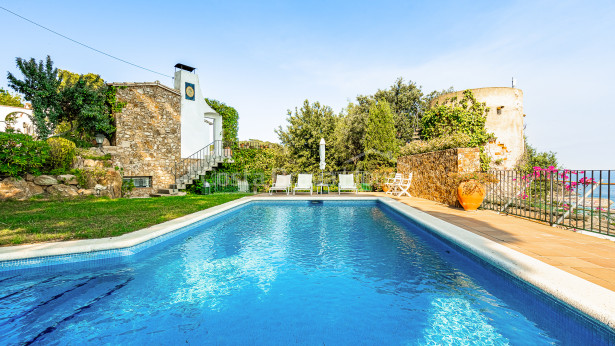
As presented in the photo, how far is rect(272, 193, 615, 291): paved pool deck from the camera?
268 centimetres

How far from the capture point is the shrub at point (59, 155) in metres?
9.14

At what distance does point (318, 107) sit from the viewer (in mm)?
20281

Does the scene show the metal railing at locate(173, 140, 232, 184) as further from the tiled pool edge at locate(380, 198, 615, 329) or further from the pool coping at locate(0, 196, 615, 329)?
the tiled pool edge at locate(380, 198, 615, 329)

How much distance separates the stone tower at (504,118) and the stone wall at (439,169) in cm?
651

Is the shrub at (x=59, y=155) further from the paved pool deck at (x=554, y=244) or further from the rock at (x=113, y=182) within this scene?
the paved pool deck at (x=554, y=244)

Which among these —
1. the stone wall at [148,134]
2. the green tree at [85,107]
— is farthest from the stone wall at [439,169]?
the green tree at [85,107]

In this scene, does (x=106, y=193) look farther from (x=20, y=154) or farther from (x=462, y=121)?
(x=462, y=121)

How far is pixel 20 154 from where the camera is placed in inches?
328

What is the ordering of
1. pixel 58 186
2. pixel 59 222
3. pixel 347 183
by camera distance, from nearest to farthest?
pixel 59 222, pixel 58 186, pixel 347 183

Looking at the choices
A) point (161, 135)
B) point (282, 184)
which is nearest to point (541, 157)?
point (282, 184)

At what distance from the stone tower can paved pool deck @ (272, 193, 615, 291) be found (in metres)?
11.7

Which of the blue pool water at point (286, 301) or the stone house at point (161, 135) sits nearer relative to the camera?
the blue pool water at point (286, 301)

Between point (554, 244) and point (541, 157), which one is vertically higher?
point (541, 157)

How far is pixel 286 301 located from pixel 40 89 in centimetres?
1371
